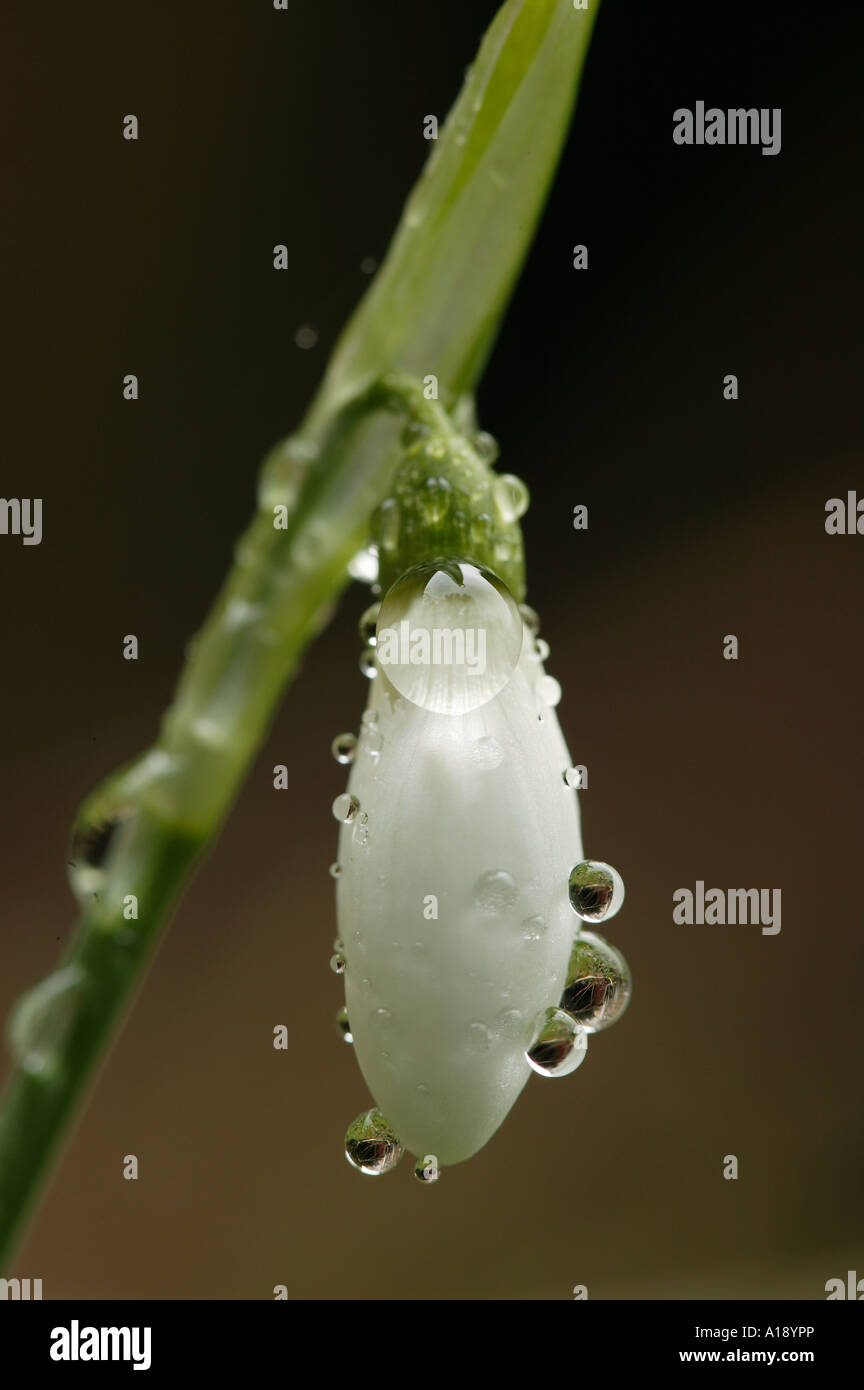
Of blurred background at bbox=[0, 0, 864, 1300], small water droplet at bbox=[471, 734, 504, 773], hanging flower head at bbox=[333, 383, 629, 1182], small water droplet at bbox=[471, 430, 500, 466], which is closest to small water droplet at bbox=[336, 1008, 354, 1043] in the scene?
hanging flower head at bbox=[333, 383, 629, 1182]

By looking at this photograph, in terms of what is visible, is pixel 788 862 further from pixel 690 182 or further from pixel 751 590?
pixel 690 182

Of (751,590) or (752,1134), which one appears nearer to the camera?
(752,1134)

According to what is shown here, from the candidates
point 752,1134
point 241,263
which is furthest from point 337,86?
point 752,1134

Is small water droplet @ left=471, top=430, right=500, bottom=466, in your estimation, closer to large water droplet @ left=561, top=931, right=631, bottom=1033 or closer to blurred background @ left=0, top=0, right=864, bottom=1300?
large water droplet @ left=561, top=931, right=631, bottom=1033

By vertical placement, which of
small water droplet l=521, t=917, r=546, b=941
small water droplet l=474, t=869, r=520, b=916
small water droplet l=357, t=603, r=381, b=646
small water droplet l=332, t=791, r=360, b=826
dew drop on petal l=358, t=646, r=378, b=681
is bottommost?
small water droplet l=521, t=917, r=546, b=941

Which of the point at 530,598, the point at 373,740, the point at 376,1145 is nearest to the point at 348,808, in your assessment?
the point at 373,740

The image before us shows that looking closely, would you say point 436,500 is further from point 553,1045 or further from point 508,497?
point 553,1045
